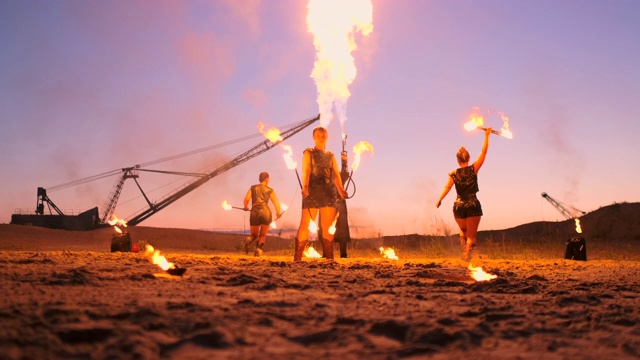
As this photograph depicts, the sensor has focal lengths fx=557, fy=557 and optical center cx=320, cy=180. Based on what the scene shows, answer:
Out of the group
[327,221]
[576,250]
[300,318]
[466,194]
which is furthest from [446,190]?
[300,318]

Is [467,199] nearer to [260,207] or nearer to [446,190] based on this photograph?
[446,190]

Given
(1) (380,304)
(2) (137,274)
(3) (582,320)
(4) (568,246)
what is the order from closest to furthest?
1. (3) (582,320)
2. (1) (380,304)
3. (2) (137,274)
4. (4) (568,246)

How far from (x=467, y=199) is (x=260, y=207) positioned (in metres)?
5.34

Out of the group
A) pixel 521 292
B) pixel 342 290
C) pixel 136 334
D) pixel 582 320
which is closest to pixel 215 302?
pixel 136 334

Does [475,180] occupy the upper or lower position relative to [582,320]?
upper

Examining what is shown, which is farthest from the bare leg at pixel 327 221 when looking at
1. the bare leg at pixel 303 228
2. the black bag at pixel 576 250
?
the black bag at pixel 576 250

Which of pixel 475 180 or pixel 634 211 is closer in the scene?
pixel 475 180

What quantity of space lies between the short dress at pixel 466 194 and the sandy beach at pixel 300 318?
4360 millimetres

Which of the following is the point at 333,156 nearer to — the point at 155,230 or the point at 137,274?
the point at 137,274

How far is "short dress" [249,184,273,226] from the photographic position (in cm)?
1373

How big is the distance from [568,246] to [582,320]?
8780 mm

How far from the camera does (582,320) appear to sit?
412 cm

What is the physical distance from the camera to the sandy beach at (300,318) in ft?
10.1

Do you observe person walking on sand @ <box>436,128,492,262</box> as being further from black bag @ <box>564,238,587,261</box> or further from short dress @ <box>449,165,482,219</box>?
black bag @ <box>564,238,587,261</box>
